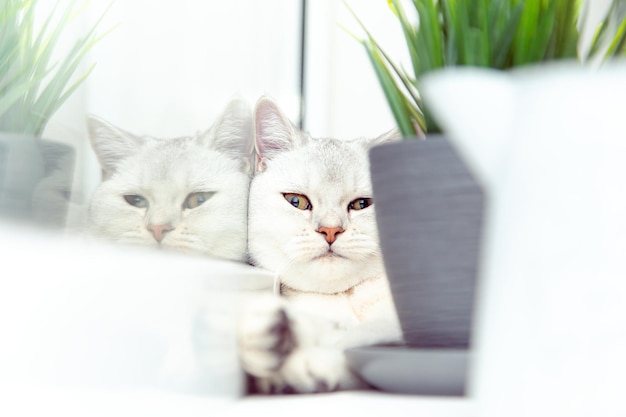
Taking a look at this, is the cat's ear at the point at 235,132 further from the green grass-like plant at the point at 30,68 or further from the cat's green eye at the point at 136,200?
the green grass-like plant at the point at 30,68

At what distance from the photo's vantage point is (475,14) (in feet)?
1.86

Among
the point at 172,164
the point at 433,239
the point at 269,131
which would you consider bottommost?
the point at 433,239

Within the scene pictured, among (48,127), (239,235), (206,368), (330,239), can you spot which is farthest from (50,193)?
(330,239)

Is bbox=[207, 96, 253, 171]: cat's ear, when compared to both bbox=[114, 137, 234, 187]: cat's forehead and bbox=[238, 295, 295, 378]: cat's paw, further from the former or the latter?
bbox=[238, 295, 295, 378]: cat's paw

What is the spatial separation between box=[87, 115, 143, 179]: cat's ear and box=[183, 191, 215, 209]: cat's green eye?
0.33ft

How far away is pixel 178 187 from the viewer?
71 centimetres

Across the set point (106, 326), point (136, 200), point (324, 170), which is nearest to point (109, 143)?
point (136, 200)

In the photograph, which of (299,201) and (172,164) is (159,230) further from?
(299,201)

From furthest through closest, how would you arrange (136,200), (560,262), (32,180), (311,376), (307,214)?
(307,214) < (136,200) < (311,376) < (32,180) < (560,262)

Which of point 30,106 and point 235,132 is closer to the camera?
point 30,106

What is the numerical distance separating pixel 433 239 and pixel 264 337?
0.47 ft

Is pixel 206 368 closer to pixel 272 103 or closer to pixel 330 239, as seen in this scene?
pixel 330 239

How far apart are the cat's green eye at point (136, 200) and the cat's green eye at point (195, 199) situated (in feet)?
0.17

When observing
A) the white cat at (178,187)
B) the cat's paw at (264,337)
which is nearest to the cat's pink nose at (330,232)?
the white cat at (178,187)
